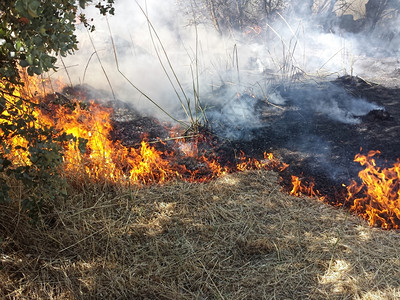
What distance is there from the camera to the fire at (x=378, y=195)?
295cm

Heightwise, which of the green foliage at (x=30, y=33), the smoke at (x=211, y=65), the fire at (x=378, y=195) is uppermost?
the green foliage at (x=30, y=33)

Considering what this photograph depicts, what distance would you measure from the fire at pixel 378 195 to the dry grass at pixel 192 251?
0.56 ft

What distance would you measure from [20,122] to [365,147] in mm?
3702

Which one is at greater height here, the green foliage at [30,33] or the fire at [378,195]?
the green foliage at [30,33]

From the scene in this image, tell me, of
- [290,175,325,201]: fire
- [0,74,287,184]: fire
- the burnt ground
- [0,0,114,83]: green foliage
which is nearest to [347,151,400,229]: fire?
the burnt ground

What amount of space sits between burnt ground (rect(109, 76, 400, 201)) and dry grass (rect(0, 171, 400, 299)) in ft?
2.39

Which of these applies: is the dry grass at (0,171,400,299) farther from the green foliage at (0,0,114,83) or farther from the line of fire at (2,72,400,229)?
the green foliage at (0,0,114,83)

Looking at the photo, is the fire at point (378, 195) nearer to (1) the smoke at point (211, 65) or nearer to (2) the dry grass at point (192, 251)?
(2) the dry grass at point (192, 251)

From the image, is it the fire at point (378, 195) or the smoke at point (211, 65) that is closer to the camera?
the fire at point (378, 195)

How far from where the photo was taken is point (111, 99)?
5465mm

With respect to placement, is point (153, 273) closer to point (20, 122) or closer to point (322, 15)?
point (20, 122)

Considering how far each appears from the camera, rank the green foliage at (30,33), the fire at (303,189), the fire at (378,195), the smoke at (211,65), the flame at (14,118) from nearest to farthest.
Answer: the green foliage at (30,33) → the flame at (14,118) → the fire at (378,195) → the fire at (303,189) → the smoke at (211,65)

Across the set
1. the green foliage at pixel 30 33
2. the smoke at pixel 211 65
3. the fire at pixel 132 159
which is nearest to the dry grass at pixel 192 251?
the fire at pixel 132 159

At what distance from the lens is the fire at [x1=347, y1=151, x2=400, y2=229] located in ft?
9.69
